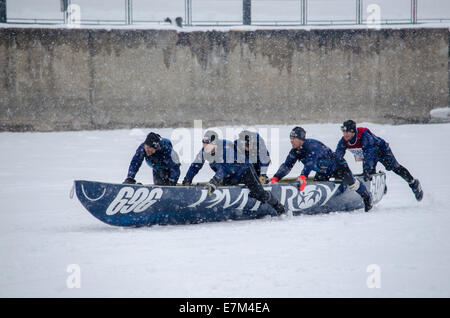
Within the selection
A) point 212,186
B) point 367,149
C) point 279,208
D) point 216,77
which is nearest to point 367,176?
point 367,149

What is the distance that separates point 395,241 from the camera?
255 inches

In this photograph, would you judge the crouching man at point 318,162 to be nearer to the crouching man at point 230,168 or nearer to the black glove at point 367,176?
the black glove at point 367,176

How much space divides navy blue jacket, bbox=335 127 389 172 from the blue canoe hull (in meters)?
0.54

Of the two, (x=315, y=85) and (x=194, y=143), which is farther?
(x=315, y=85)

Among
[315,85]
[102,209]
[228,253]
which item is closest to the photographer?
[228,253]

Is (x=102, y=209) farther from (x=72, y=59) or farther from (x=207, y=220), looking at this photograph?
(x=72, y=59)

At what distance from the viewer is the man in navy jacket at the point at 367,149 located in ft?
28.8

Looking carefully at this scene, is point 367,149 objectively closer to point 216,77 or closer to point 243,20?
point 216,77

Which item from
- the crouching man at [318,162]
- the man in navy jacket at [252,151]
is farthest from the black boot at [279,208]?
the man in navy jacket at [252,151]
